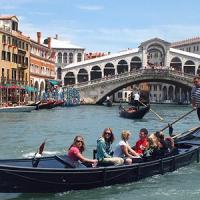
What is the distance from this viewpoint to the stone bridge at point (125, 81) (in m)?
27.5

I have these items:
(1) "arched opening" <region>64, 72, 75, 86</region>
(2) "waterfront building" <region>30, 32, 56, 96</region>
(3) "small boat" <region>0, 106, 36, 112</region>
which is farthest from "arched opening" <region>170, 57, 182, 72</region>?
(3) "small boat" <region>0, 106, 36, 112</region>

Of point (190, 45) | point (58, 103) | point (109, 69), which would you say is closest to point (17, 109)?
point (58, 103)

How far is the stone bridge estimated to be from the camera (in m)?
27.5

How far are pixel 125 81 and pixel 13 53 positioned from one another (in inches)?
271

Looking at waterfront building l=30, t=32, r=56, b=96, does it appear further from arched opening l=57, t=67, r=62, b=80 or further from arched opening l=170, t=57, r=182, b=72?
arched opening l=170, t=57, r=182, b=72

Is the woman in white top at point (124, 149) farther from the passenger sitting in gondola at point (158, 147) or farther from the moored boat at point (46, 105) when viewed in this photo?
the moored boat at point (46, 105)

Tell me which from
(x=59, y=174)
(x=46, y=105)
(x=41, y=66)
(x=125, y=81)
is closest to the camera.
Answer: (x=59, y=174)

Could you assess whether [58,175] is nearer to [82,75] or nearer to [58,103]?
[58,103]

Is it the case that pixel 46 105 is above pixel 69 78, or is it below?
below

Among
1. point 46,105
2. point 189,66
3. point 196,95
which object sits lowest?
point 46,105

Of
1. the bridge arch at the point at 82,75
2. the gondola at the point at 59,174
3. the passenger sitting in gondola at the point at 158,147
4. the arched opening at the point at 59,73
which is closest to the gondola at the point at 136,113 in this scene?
the passenger sitting in gondola at the point at 158,147

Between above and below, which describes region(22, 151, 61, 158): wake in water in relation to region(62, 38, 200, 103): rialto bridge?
below

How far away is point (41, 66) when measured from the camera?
94.5ft

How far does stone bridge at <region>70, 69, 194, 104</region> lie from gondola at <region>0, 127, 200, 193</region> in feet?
73.3
